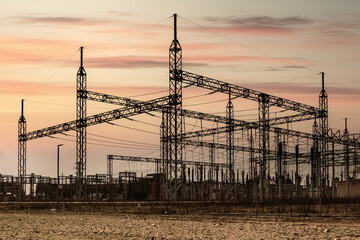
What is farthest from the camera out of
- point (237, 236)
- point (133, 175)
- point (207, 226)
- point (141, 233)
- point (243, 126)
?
point (133, 175)

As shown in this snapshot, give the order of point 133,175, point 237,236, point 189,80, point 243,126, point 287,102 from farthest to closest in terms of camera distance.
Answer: point 133,175
point 243,126
point 287,102
point 189,80
point 237,236

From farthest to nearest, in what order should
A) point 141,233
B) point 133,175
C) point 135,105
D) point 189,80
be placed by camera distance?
1. point 133,175
2. point 135,105
3. point 189,80
4. point 141,233

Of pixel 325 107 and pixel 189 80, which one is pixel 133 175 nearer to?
pixel 325 107

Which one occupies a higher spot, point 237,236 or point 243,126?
point 243,126

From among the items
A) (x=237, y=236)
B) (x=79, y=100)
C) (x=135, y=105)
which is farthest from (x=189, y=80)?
(x=237, y=236)

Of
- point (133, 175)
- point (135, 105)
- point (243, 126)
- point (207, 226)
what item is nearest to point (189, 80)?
point (135, 105)

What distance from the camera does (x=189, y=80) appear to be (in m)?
47.8

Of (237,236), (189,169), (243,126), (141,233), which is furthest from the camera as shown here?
(189,169)

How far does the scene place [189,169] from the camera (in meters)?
81.9

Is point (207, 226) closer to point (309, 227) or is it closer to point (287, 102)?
point (309, 227)

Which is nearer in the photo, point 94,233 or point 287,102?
point 94,233

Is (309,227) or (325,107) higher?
(325,107)

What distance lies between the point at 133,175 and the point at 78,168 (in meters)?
35.4

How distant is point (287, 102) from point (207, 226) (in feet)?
130
